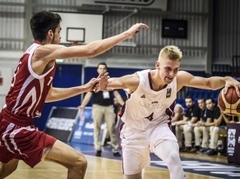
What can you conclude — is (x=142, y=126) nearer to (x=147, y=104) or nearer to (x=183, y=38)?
(x=147, y=104)

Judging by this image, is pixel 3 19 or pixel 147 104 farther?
pixel 3 19

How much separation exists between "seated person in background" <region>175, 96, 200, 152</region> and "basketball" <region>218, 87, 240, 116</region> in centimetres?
1012

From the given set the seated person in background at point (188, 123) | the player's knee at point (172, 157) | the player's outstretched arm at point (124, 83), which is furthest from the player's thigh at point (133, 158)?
the seated person in background at point (188, 123)

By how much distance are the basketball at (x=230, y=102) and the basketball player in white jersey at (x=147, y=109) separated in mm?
219

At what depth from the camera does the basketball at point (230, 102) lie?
701 centimetres

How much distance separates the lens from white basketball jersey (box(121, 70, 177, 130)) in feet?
22.3

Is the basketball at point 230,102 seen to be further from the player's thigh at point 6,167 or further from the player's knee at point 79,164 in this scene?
the player's thigh at point 6,167

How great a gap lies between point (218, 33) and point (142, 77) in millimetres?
19451

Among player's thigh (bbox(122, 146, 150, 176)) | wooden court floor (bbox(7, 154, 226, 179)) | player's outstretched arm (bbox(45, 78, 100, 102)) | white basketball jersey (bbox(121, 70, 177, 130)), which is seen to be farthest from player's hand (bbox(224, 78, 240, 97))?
wooden court floor (bbox(7, 154, 226, 179))

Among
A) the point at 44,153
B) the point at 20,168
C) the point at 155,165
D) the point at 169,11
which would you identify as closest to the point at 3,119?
the point at 44,153

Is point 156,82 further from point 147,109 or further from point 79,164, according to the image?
point 79,164

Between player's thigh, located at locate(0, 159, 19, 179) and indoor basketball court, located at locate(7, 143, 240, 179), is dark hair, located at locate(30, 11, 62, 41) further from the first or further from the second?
indoor basketball court, located at locate(7, 143, 240, 179)

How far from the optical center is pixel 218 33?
1016 inches

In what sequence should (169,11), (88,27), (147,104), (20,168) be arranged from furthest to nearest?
(169,11)
(88,27)
(20,168)
(147,104)
